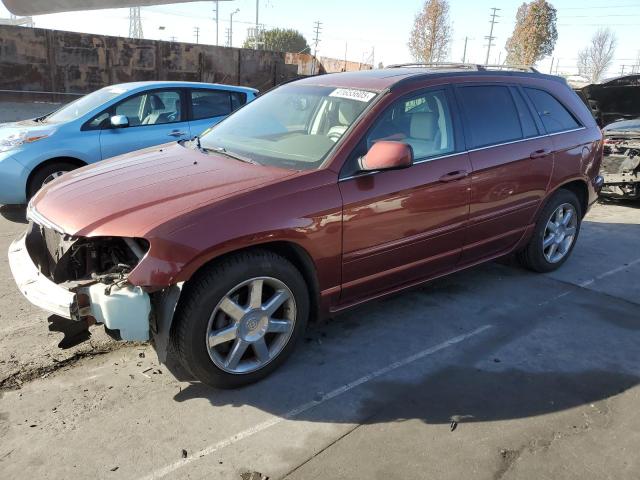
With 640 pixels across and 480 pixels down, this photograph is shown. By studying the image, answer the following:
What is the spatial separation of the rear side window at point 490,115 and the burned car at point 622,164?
4410 mm

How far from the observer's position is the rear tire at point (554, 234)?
4.83 m

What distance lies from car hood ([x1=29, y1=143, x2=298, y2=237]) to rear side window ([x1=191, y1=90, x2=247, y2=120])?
392cm

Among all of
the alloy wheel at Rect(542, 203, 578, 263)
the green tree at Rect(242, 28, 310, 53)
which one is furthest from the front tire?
the green tree at Rect(242, 28, 310, 53)

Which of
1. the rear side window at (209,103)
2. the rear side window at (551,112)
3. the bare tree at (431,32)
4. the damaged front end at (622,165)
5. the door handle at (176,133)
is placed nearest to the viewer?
the rear side window at (551,112)

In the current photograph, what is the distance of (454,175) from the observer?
12.5 ft

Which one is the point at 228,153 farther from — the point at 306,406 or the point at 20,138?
the point at 20,138

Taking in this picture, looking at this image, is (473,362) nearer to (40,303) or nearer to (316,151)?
(316,151)

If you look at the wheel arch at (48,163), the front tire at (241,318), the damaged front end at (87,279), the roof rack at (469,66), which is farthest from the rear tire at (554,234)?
the wheel arch at (48,163)

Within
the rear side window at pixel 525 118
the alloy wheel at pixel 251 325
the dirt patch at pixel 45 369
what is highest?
the rear side window at pixel 525 118

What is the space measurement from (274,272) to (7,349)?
190 cm

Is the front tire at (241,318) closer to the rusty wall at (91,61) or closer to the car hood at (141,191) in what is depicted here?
the car hood at (141,191)

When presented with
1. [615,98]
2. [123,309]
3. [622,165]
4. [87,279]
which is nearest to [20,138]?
[87,279]

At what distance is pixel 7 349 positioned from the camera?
11.4 feet

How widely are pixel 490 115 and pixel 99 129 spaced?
4770mm
